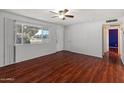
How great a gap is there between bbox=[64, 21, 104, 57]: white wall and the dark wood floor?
0.16 m

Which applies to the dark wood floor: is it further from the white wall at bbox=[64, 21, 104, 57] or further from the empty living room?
the white wall at bbox=[64, 21, 104, 57]

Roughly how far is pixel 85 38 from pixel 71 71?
763mm

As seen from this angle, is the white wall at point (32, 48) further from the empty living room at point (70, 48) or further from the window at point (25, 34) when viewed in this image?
the window at point (25, 34)

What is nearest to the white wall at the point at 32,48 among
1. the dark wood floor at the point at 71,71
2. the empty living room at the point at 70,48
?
the empty living room at the point at 70,48

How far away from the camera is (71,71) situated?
2373 millimetres

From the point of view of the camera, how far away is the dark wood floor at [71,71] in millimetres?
1938

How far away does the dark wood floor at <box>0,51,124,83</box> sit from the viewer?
6.36 ft

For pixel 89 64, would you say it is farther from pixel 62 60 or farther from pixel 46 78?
pixel 46 78

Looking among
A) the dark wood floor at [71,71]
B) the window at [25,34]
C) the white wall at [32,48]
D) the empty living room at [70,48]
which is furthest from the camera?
the window at [25,34]

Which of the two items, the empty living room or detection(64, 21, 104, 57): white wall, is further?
detection(64, 21, 104, 57): white wall

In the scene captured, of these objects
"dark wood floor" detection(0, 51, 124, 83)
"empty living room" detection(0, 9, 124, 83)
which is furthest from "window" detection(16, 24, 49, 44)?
"dark wood floor" detection(0, 51, 124, 83)

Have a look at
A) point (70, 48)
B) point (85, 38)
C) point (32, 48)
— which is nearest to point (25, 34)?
point (32, 48)

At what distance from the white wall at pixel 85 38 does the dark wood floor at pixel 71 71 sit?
0.16 m

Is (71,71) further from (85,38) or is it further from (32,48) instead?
(32,48)
